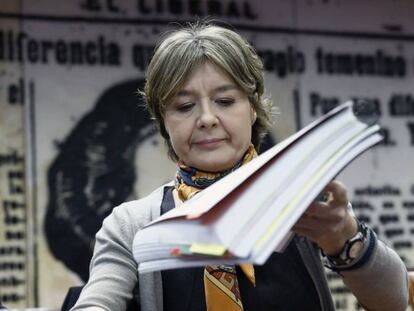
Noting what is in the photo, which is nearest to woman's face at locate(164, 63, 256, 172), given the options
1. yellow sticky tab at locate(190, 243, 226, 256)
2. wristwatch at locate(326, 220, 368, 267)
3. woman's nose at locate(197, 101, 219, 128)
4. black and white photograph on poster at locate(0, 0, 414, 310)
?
woman's nose at locate(197, 101, 219, 128)

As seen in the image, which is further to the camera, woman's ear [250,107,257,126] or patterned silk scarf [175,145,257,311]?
woman's ear [250,107,257,126]

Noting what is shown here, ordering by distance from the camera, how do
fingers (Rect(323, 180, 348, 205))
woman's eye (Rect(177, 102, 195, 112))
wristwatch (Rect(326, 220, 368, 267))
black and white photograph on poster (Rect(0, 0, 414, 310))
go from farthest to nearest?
black and white photograph on poster (Rect(0, 0, 414, 310)), woman's eye (Rect(177, 102, 195, 112)), wristwatch (Rect(326, 220, 368, 267)), fingers (Rect(323, 180, 348, 205))

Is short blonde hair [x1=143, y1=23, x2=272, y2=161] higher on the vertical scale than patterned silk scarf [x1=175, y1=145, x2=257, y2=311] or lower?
higher

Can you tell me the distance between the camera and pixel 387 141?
5.38 m

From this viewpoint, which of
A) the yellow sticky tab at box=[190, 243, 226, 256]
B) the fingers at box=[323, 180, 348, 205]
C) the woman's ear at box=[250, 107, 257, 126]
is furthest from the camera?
the woman's ear at box=[250, 107, 257, 126]

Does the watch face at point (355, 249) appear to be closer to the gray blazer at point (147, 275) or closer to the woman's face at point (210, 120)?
the gray blazer at point (147, 275)

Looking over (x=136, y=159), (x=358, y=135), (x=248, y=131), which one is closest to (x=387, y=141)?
(x=136, y=159)

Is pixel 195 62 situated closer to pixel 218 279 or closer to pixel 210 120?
pixel 210 120

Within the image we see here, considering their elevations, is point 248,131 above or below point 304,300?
above

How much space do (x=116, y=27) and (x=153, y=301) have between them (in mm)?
3253

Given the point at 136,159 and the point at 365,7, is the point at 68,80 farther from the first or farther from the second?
the point at 365,7

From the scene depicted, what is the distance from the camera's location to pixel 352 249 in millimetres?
1573

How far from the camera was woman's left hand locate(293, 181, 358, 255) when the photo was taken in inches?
56.6

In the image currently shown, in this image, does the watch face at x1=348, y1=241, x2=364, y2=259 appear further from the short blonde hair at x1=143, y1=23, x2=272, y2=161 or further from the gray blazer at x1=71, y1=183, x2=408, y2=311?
the short blonde hair at x1=143, y1=23, x2=272, y2=161
